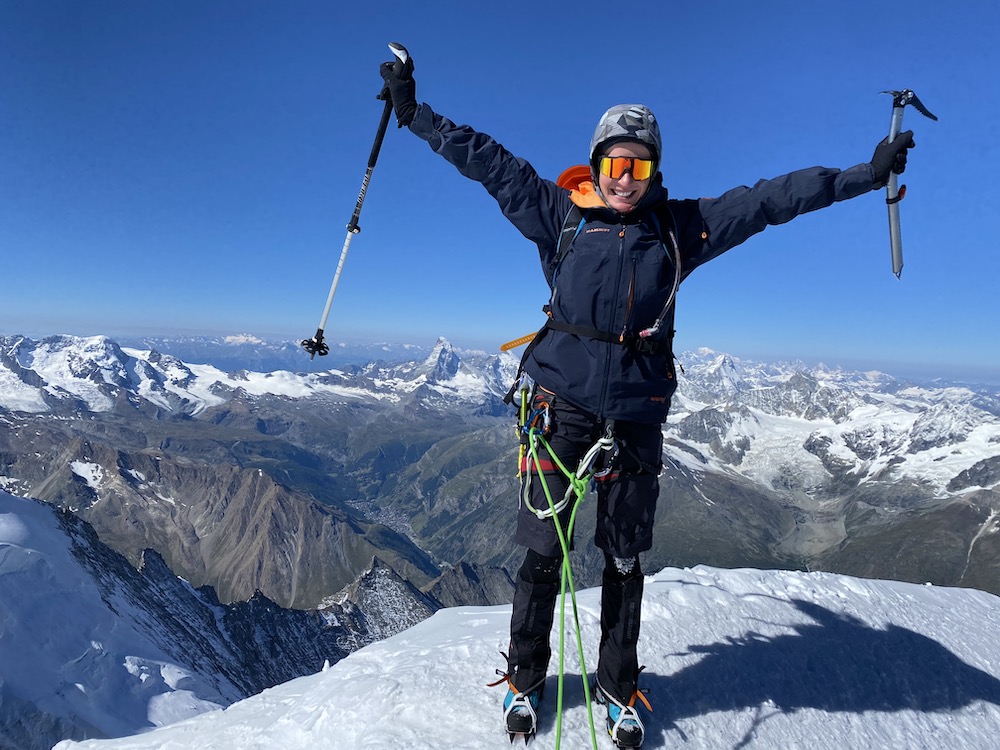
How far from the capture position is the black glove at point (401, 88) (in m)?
6.35

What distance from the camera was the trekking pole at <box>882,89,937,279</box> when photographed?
238 inches

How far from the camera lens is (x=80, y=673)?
151 ft

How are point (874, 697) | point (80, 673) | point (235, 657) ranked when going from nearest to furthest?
point (874, 697)
point (80, 673)
point (235, 657)

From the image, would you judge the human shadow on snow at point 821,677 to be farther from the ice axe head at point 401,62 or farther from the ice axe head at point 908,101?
the ice axe head at point 401,62

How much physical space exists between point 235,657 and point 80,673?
123 meters

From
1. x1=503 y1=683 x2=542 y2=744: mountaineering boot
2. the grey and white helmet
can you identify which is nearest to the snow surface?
x1=503 y1=683 x2=542 y2=744: mountaineering boot

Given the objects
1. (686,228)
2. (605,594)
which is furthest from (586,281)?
(605,594)

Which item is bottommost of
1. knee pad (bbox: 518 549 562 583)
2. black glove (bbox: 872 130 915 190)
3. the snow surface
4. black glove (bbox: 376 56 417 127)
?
the snow surface

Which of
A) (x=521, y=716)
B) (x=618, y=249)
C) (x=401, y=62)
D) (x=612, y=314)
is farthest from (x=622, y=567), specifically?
(x=401, y=62)

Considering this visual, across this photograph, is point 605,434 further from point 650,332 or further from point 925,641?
point 925,641

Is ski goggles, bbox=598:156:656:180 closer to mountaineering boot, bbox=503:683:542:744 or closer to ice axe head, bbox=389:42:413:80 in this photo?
ice axe head, bbox=389:42:413:80

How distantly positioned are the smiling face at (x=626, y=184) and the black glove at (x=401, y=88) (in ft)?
8.22

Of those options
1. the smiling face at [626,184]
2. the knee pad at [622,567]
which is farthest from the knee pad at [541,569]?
the smiling face at [626,184]

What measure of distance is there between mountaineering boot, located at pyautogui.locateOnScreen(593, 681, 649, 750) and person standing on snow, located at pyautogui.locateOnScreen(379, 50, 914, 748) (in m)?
0.02
